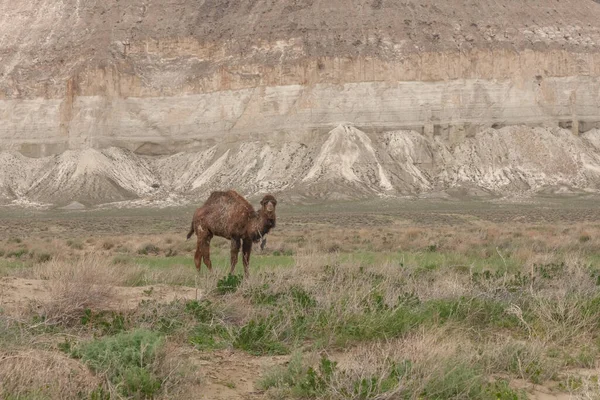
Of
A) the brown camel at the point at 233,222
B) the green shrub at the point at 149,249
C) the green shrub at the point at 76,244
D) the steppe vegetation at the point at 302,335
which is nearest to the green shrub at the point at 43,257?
the green shrub at the point at 149,249

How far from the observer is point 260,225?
12.1 m

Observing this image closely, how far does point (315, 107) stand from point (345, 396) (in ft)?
230

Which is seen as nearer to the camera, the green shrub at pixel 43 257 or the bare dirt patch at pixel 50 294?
the bare dirt patch at pixel 50 294

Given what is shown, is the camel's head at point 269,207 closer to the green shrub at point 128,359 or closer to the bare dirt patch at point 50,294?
the bare dirt patch at point 50,294

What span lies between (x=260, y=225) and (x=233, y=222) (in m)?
0.63

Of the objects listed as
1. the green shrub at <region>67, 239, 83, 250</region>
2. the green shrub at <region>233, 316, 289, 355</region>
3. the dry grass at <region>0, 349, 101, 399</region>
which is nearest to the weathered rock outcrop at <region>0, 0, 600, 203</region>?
the green shrub at <region>67, 239, 83, 250</region>

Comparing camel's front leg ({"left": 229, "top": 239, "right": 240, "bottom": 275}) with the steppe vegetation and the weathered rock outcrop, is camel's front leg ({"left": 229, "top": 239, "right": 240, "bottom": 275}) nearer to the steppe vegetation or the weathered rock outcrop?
the steppe vegetation

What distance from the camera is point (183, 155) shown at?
7531 centimetres

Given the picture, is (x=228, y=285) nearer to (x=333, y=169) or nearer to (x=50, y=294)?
(x=50, y=294)

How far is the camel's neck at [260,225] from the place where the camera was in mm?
11953

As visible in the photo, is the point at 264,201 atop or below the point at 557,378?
atop

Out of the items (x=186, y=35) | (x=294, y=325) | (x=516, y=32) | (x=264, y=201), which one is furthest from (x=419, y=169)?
(x=294, y=325)

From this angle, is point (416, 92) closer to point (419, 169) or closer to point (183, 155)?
point (419, 169)

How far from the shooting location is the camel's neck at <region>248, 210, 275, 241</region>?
39.2 ft
